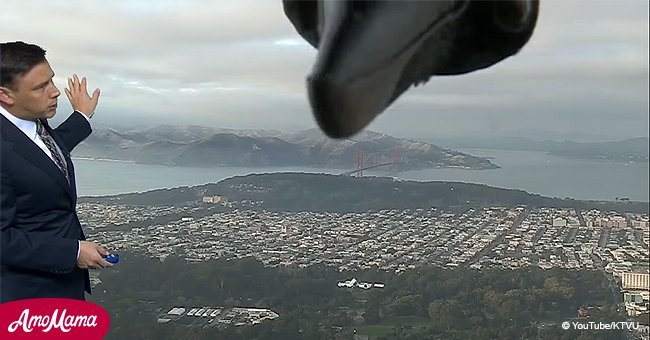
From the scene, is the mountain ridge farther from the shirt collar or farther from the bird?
the bird

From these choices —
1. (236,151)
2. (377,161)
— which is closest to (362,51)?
(377,161)

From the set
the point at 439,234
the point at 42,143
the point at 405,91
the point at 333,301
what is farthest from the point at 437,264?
the point at 405,91

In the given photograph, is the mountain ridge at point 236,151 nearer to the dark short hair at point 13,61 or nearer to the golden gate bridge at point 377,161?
the golden gate bridge at point 377,161

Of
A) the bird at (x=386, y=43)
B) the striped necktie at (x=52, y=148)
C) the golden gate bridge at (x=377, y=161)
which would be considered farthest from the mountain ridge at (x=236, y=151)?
the bird at (x=386, y=43)

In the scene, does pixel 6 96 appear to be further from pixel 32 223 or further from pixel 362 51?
pixel 362 51

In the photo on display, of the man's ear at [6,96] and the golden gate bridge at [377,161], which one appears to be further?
the golden gate bridge at [377,161]

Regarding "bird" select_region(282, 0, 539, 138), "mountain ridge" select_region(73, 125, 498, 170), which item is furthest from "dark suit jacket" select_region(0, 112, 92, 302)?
"mountain ridge" select_region(73, 125, 498, 170)
